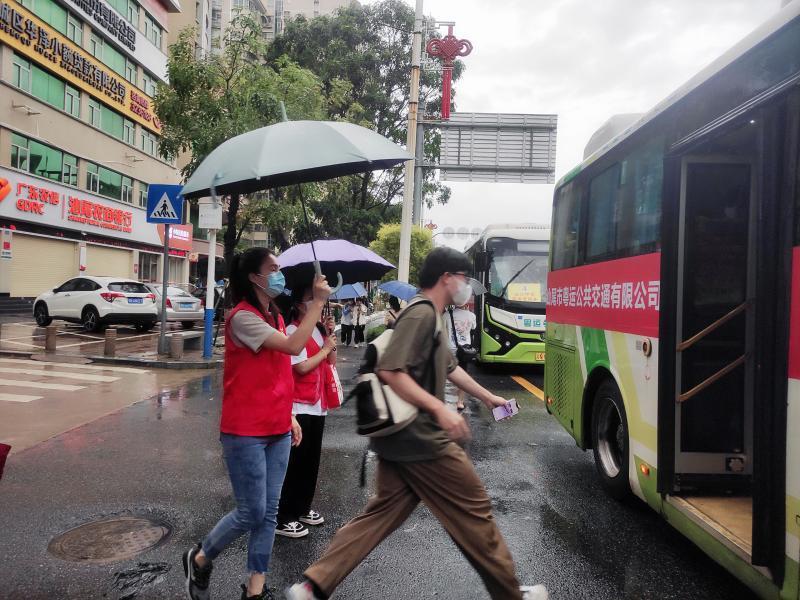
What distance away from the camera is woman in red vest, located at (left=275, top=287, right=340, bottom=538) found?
4102 millimetres

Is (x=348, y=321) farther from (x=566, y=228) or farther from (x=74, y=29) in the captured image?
(x=74, y=29)

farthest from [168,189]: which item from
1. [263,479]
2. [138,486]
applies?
[263,479]

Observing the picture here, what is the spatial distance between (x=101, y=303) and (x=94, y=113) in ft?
56.4

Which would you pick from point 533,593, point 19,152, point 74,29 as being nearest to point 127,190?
point 74,29

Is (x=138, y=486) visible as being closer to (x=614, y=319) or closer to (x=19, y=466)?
(x=19, y=466)

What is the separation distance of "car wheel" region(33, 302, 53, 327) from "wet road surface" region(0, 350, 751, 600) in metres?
12.7

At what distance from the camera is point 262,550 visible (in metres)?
3.10

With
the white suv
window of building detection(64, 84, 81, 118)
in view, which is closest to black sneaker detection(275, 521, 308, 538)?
the white suv

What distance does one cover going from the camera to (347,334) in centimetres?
1853

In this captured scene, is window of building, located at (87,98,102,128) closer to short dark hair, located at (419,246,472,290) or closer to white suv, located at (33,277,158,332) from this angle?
white suv, located at (33,277,158,332)

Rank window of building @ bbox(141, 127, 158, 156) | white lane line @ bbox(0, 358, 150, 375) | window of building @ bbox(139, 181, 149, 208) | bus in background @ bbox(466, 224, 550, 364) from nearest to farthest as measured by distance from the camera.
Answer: white lane line @ bbox(0, 358, 150, 375)
bus in background @ bbox(466, 224, 550, 364)
window of building @ bbox(139, 181, 149, 208)
window of building @ bbox(141, 127, 158, 156)

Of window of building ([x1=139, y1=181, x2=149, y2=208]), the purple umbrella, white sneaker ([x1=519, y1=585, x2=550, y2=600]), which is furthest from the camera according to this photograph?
window of building ([x1=139, y1=181, x2=149, y2=208])

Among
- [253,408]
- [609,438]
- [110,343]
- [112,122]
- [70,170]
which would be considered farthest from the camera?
[112,122]

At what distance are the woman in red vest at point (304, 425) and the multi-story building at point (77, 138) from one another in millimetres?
18583
